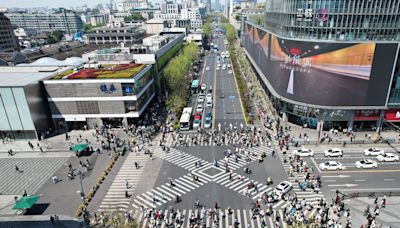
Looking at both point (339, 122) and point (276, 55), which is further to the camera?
point (276, 55)

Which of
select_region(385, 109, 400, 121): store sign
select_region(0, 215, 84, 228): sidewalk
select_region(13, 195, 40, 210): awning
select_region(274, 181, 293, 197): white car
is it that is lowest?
select_region(0, 215, 84, 228): sidewalk

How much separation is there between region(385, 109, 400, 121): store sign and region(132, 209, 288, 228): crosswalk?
115ft

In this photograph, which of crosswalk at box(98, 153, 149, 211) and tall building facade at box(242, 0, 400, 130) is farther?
tall building facade at box(242, 0, 400, 130)

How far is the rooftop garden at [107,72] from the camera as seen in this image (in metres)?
60.5

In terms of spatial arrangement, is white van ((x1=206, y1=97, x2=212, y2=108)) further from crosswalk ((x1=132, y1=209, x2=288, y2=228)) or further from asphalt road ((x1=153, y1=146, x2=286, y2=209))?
crosswalk ((x1=132, y1=209, x2=288, y2=228))

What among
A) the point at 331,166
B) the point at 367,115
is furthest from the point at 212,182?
the point at 367,115

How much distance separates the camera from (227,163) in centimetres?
4806

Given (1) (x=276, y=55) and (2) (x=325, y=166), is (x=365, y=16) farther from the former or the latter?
(2) (x=325, y=166)

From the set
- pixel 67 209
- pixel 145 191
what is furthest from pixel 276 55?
pixel 67 209

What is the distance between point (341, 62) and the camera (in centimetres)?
5169

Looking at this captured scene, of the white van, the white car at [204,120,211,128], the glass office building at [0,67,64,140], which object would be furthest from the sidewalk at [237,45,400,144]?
the glass office building at [0,67,64,140]

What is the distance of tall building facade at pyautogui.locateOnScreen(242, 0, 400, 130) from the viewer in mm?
50469

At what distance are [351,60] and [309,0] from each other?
44.7 feet

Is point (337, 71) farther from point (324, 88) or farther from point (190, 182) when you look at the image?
point (190, 182)
